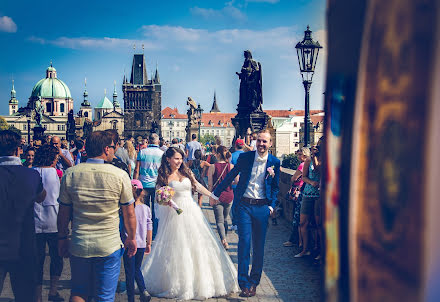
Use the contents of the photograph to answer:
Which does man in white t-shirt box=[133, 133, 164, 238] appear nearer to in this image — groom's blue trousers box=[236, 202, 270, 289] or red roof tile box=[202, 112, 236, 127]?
groom's blue trousers box=[236, 202, 270, 289]

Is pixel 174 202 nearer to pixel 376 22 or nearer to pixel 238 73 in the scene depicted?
pixel 376 22

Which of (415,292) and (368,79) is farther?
(368,79)

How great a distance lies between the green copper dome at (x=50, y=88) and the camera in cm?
16438

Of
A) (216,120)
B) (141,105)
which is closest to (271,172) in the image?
(141,105)

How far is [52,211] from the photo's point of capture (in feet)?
19.7

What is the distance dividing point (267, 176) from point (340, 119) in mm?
5434

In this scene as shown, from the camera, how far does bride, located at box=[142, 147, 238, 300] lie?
611 cm

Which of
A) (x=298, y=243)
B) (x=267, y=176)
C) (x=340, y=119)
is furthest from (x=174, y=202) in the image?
(x=340, y=119)

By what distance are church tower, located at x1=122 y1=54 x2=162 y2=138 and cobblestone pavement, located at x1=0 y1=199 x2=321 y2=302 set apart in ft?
426

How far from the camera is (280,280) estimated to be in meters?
6.97

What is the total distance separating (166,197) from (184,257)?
2.50 ft

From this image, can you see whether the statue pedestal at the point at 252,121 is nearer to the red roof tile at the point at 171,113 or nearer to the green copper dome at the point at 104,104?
the red roof tile at the point at 171,113

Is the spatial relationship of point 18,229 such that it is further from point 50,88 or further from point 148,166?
point 50,88

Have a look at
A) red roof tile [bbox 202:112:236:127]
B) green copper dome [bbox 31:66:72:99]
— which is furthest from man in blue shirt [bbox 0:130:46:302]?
green copper dome [bbox 31:66:72:99]
